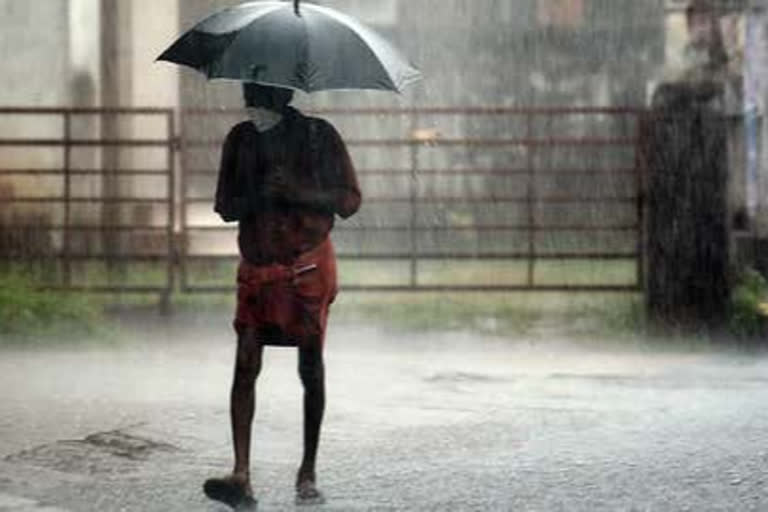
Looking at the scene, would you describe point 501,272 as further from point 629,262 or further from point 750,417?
point 750,417

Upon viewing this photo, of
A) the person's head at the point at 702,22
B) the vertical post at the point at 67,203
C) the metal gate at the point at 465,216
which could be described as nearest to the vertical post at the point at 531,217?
the metal gate at the point at 465,216

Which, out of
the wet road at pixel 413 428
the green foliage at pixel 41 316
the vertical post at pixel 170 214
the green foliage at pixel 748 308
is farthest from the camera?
the vertical post at pixel 170 214

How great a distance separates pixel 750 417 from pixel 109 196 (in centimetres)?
781

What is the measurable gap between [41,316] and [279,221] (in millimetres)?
5817

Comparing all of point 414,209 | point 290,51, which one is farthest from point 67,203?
point 290,51

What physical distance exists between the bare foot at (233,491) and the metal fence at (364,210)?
22.6ft

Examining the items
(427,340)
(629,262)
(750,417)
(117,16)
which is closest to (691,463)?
(750,417)

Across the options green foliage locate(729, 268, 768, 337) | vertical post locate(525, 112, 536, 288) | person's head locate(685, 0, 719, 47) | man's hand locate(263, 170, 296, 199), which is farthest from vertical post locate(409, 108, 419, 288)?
man's hand locate(263, 170, 296, 199)

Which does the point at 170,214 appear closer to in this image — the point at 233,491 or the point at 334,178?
the point at 334,178

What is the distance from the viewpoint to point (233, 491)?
20.5 feet

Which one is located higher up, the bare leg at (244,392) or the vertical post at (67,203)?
the vertical post at (67,203)

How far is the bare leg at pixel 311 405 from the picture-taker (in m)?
6.50

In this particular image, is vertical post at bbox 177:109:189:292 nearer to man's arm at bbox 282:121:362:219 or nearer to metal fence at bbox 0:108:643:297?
metal fence at bbox 0:108:643:297

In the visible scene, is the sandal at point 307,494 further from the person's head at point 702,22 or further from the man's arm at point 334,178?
the person's head at point 702,22
